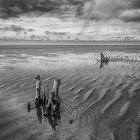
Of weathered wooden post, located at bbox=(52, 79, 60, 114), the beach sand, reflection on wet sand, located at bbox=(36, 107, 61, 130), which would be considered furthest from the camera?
weathered wooden post, located at bbox=(52, 79, 60, 114)

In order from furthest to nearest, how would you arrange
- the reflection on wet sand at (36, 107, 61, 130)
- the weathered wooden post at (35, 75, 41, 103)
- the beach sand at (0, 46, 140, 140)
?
the weathered wooden post at (35, 75, 41, 103), the reflection on wet sand at (36, 107, 61, 130), the beach sand at (0, 46, 140, 140)

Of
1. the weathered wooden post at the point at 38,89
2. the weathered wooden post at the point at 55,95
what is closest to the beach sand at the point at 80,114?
the weathered wooden post at the point at 55,95

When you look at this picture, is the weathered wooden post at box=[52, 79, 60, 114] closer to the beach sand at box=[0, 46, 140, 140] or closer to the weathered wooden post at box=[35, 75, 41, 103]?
the beach sand at box=[0, 46, 140, 140]

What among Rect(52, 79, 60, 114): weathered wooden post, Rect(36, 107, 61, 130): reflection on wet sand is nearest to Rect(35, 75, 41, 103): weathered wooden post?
Rect(36, 107, 61, 130): reflection on wet sand

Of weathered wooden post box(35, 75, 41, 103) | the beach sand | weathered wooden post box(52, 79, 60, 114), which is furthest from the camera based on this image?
weathered wooden post box(35, 75, 41, 103)

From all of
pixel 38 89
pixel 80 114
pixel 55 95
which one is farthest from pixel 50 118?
pixel 38 89

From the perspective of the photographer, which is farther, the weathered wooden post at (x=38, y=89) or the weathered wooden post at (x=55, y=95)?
→ the weathered wooden post at (x=38, y=89)

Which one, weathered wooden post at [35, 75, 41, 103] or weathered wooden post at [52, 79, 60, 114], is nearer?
weathered wooden post at [52, 79, 60, 114]

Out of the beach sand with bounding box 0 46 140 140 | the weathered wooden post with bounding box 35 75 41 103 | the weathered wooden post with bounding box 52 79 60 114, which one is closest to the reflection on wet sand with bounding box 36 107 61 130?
the beach sand with bounding box 0 46 140 140

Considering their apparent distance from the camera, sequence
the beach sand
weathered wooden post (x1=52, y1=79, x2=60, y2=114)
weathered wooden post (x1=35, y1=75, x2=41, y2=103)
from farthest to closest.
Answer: weathered wooden post (x1=35, y1=75, x2=41, y2=103) → weathered wooden post (x1=52, y1=79, x2=60, y2=114) → the beach sand

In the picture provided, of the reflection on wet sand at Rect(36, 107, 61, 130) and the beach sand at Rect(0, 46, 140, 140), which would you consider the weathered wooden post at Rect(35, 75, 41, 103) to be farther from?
the reflection on wet sand at Rect(36, 107, 61, 130)

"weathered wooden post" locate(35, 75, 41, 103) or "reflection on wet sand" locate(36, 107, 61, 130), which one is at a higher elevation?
"weathered wooden post" locate(35, 75, 41, 103)

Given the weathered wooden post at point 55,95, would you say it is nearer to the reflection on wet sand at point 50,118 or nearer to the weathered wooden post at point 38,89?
the reflection on wet sand at point 50,118

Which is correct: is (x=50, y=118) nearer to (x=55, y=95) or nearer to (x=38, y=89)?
(x=55, y=95)
